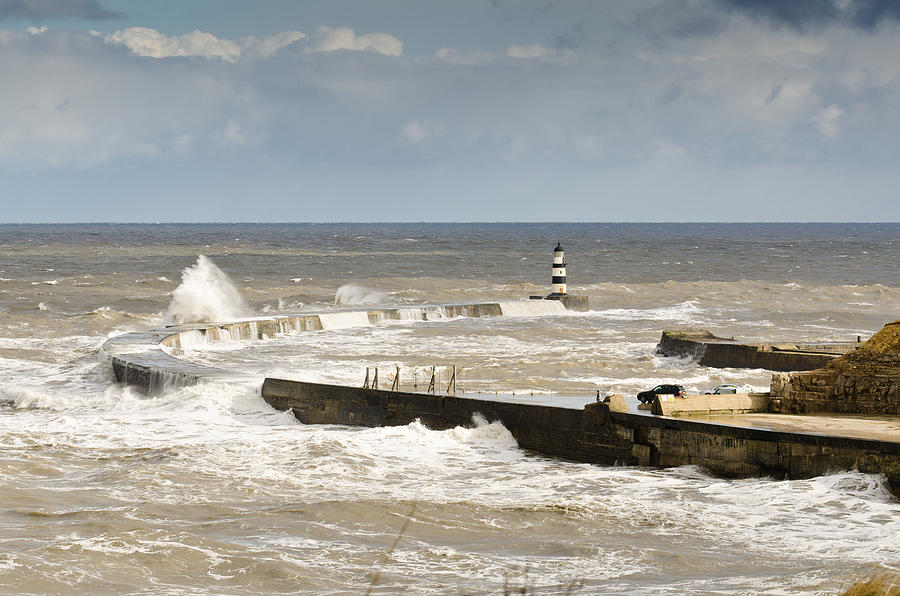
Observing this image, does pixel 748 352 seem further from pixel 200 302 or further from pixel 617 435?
pixel 200 302

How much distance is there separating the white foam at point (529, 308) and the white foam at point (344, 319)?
22.9 feet

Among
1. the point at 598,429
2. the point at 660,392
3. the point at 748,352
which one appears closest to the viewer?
the point at 598,429

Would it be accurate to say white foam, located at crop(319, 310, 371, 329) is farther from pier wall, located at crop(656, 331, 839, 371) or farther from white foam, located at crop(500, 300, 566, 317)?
pier wall, located at crop(656, 331, 839, 371)

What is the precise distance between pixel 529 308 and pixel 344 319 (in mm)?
9213

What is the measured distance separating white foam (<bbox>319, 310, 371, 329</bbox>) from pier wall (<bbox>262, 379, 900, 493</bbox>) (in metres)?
18.1

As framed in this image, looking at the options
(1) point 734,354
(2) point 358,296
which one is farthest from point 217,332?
(2) point 358,296

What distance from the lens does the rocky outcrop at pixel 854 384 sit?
18.3m

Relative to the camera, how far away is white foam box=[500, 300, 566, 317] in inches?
1842

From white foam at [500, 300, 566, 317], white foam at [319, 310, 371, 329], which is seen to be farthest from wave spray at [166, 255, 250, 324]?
white foam at [500, 300, 566, 317]

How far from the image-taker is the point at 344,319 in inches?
1629

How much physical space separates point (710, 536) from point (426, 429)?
24.8 ft

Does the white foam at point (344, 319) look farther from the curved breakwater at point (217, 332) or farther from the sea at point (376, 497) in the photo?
the sea at point (376, 497)

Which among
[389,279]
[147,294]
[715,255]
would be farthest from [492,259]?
[147,294]

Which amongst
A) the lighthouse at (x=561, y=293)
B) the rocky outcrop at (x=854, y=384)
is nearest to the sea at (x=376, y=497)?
the rocky outcrop at (x=854, y=384)
